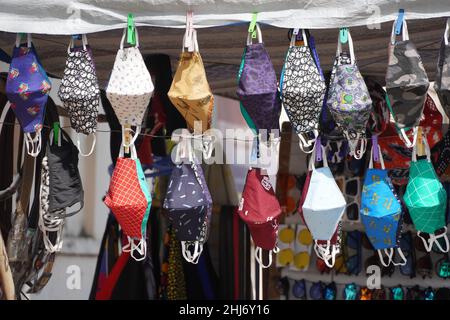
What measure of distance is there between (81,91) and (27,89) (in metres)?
0.24

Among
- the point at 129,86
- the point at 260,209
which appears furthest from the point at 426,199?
the point at 129,86

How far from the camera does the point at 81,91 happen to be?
302 centimetres

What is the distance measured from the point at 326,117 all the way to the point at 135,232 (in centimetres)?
107

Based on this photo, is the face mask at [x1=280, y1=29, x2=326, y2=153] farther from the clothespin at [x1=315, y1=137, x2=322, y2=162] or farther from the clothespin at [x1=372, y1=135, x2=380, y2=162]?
the clothespin at [x1=372, y1=135, x2=380, y2=162]

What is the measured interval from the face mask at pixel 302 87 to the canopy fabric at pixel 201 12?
4.6 inches

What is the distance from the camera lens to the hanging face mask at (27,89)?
308cm

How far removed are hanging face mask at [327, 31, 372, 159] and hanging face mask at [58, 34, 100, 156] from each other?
3.18ft

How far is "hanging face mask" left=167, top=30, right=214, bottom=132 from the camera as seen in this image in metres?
3.01

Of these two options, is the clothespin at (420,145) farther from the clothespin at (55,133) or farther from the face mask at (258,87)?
the clothespin at (55,133)

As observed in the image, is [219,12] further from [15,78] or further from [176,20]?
[15,78]

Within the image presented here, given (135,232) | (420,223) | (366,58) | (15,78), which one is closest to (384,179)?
(420,223)

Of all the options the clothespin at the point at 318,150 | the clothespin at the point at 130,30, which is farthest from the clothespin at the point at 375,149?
the clothespin at the point at 130,30

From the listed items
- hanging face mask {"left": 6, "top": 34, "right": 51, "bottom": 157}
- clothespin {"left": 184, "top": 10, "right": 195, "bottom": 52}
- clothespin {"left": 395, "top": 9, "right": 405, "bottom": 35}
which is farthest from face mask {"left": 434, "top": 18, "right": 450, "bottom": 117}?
hanging face mask {"left": 6, "top": 34, "right": 51, "bottom": 157}

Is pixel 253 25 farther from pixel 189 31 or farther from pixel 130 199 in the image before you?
pixel 130 199
